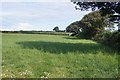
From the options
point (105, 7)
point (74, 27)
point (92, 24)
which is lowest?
point (74, 27)

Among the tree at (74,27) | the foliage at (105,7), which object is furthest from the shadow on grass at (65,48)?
the tree at (74,27)

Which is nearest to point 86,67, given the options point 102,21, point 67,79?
point 67,79

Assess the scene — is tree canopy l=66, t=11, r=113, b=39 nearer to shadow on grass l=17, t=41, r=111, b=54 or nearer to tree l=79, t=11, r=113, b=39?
tree l=79, t=11, r=113, b=39

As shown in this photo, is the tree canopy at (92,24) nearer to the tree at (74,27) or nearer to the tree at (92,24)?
the tree at (92,24)

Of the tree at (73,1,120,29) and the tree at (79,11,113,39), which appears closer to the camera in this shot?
the tree at (73,1,120,29)

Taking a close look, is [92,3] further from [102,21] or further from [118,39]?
[102,21]

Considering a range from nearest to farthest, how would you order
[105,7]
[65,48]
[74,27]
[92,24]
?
[65,48]
[105,7]
[92,24]
[74,27]

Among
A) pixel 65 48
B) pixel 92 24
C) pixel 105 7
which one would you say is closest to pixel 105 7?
pixel 105 7

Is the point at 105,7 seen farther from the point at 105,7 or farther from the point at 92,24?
the point at 92,24

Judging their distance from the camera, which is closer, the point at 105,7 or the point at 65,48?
the point at 65,48

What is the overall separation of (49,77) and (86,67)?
8.49 feet

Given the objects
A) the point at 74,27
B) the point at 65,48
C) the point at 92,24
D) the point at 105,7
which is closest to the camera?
the point at 65,48

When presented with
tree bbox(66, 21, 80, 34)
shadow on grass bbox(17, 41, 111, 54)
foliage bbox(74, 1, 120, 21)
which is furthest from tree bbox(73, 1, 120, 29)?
tree bbox(66, 21, 80, 34)

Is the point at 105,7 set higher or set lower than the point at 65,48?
higher
